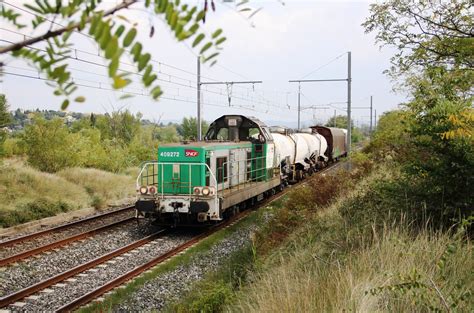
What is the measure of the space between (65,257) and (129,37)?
10.3 meters

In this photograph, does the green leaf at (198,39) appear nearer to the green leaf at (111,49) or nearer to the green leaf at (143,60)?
the green leaf at (143,60)

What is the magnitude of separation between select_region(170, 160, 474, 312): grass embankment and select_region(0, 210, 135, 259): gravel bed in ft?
17.0

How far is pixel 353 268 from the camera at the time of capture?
5.73m

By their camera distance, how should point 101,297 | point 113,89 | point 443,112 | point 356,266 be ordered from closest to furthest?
1. point 113,89
2. point 356,266
3. point 443,112
4. point 101,297

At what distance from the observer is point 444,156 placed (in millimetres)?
7605

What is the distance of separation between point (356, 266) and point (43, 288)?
19.3 feet

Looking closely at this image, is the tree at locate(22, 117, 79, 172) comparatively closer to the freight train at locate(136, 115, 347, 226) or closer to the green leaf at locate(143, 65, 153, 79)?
the freight train at locate(136, 115, 347, 226)

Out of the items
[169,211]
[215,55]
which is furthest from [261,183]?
[215,55]

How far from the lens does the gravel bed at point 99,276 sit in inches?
307

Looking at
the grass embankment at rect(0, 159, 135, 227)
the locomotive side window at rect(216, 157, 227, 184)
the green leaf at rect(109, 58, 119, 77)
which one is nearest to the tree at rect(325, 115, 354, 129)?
the grass embankment at rect(0, 159, 135, 227)

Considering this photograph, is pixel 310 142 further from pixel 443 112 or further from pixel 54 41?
pixel 54 41

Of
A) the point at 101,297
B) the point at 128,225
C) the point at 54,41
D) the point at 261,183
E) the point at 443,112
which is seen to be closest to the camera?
the point at 54,41

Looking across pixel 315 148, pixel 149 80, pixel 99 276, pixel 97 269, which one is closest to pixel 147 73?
pixel 149 80

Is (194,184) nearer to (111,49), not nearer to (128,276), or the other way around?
(128,276)
